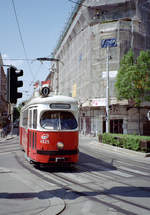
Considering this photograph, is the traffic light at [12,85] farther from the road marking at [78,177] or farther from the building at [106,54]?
the building at [106,54]

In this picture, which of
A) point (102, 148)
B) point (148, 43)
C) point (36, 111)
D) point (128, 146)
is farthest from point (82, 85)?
point (36, 111)

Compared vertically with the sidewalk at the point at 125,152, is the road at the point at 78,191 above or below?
above

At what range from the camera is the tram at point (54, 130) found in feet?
35.3

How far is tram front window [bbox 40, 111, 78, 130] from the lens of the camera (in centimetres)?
1097

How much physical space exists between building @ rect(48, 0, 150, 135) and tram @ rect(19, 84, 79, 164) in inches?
895

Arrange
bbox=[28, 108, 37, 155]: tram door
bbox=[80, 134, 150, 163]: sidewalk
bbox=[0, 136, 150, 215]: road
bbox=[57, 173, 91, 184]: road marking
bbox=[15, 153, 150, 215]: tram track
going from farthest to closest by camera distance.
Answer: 1. bbox=[80, 134, 150, 163]: sidewalk
2. bbox=[28, 108, 37, 155]: tram door
3. bbox=[57, 173, 91, 184]: road marking
4. bbox=[15, 153, 150, 215]: tram track
5. bbox=[0, 136, 150, 215]: road

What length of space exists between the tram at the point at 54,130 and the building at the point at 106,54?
22734 millimetres

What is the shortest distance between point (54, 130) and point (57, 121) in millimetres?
407

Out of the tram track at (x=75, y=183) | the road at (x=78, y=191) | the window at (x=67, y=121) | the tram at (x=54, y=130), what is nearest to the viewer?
the road at (x=78, y=191)

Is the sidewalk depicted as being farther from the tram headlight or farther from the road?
the tram headlight

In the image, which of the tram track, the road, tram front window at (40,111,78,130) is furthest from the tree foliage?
tram front window at (40,111,78,130)

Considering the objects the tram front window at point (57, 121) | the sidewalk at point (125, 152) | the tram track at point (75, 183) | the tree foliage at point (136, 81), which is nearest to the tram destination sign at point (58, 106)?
the tram front window at point (57, 121)

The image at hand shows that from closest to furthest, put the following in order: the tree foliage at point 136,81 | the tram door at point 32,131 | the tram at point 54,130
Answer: the tram at point 54,130 < the tram door at point 32,131 < the tree foliage at point 136,81

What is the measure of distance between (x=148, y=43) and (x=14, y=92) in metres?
33.6
